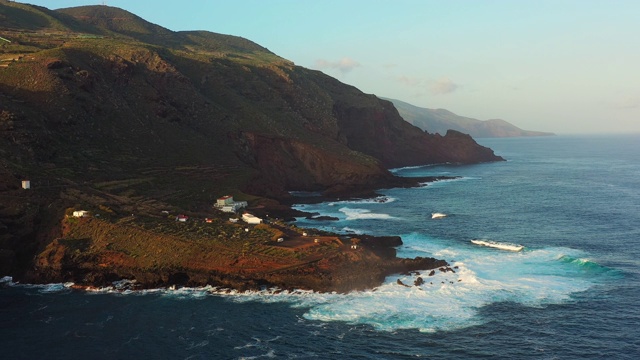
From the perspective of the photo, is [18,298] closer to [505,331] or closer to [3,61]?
[505,331]

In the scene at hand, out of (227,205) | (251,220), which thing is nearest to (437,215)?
(251,220)

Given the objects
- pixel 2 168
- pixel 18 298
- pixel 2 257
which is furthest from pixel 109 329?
pixel 2 168

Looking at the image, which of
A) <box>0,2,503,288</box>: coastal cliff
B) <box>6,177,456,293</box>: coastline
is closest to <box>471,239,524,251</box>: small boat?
<box>6,177,456,293</box>: coastline

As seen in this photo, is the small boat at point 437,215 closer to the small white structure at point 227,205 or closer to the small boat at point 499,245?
the small boat at point 499,245

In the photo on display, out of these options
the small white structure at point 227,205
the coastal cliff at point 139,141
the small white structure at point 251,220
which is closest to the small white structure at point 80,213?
the coastal cliff at point 139,141

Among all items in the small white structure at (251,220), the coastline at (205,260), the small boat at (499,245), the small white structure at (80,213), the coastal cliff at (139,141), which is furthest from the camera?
the small white structure at (251,220)

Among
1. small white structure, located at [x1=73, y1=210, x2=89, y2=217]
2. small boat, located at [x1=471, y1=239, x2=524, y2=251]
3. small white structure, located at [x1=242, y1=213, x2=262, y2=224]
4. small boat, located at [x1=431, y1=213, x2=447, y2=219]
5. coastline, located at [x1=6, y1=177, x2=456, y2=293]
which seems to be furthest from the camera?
small boat, located at [x1=431, y1=213, x2=447, y2=219]

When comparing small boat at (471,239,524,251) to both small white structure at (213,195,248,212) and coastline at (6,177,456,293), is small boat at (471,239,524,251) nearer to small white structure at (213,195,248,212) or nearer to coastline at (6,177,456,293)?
coastline at (6,177,456,293)

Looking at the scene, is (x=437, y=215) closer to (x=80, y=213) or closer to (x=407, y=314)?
(x=407, y=314)
